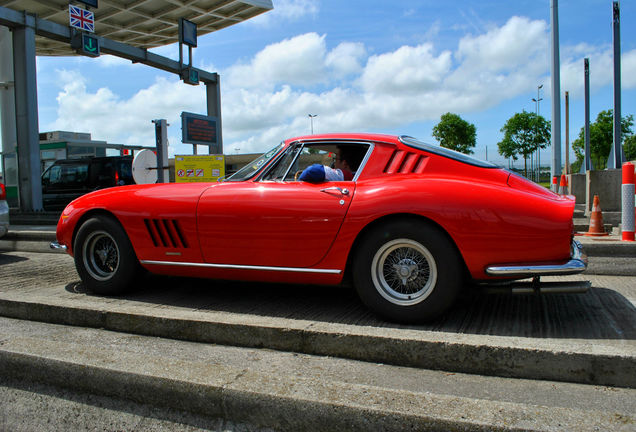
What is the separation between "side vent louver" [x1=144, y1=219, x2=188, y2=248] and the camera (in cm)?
340

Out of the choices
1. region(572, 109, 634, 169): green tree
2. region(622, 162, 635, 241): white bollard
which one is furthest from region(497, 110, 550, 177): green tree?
region(622, 162, 635, 241): white bollard

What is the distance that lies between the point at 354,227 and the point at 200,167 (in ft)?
39.2

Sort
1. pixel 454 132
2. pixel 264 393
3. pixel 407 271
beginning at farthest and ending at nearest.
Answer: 1. pixel 454 132
2. pixel 407 271
3. pixel 264 393

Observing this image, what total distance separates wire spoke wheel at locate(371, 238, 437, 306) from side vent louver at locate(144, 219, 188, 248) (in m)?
1.45

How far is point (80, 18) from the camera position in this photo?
1519cm

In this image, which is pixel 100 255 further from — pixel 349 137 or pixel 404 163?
pixel 404 163

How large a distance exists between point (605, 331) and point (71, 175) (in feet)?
44.6

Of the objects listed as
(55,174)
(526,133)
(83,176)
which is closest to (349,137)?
(83,176)

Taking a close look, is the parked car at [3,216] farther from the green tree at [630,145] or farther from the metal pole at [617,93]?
the green tree at [630,145]

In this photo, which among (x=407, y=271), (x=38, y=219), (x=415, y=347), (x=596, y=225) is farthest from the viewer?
(x=38, y=219)

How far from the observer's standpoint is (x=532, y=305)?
323cm

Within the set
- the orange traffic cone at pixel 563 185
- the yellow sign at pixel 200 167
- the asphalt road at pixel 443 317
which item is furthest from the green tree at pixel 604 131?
the asphalt road at pixel 443 317

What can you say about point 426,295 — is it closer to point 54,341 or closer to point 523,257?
point 523,257

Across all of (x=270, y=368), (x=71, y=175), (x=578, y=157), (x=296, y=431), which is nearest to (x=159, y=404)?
(x=270, y=368)
